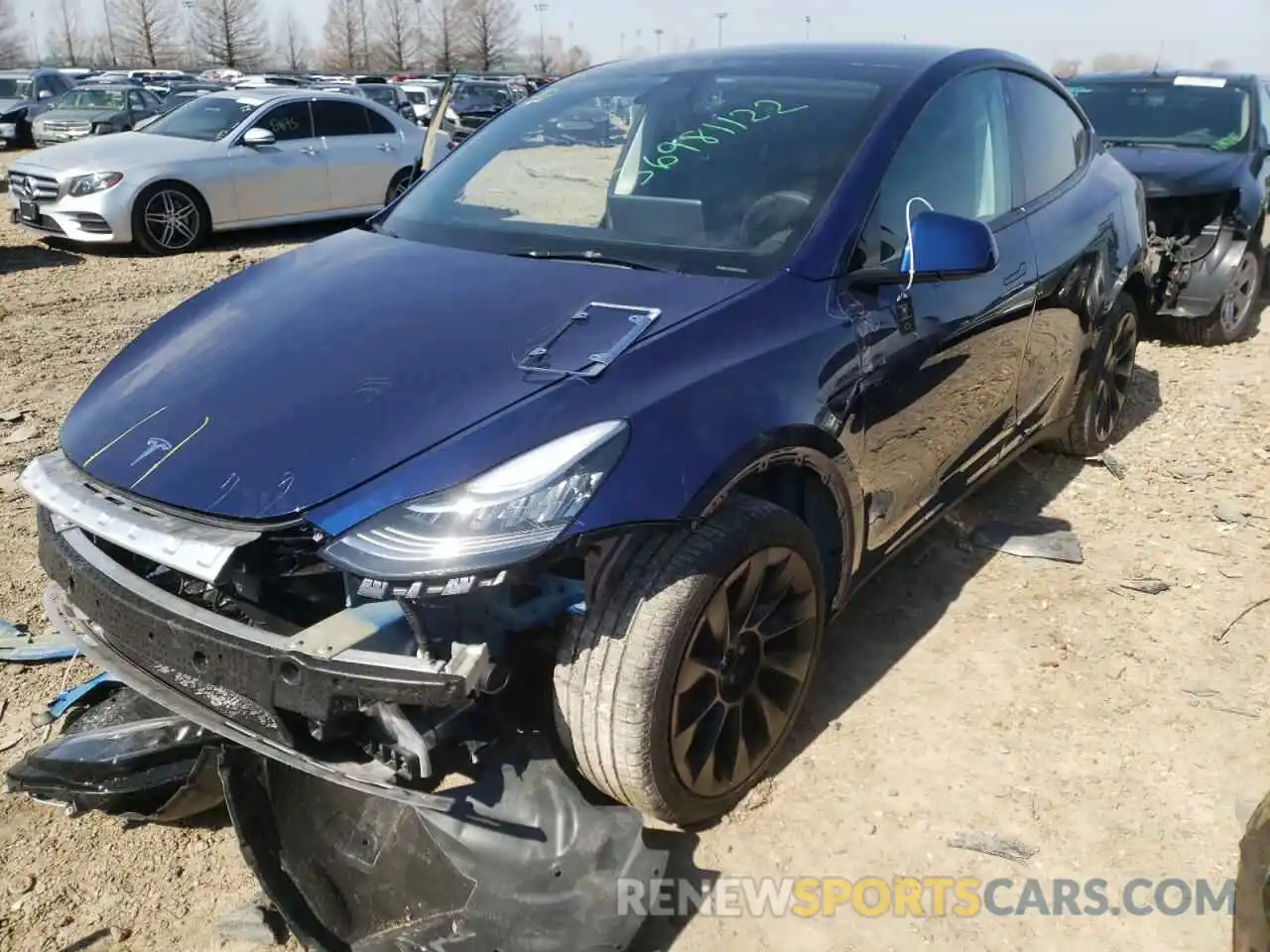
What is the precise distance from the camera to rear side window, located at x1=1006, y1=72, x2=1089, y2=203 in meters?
3.65

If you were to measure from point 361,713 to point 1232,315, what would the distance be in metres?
6.59

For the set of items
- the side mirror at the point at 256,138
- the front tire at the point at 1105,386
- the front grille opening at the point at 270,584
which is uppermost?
the side mirror at the point at 256,138

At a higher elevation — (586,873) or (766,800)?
(586,873)

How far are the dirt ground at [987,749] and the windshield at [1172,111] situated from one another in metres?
3.54

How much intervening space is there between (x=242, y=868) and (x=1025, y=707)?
2173 mm

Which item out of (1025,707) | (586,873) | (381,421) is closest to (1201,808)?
(1025,707)

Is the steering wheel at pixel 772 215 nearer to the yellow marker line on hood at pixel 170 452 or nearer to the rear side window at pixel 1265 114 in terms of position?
the yellow marker line on hood at pixel 170 452

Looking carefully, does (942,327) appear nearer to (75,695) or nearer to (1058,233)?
(1058,233)

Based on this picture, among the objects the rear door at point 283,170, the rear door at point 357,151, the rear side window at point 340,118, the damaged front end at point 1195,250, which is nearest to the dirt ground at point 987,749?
the damaged front end at point 1195,250

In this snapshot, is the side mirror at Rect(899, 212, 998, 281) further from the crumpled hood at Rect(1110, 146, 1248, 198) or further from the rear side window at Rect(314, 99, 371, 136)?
the rear side window at Rect(314, 99, 371, 136)

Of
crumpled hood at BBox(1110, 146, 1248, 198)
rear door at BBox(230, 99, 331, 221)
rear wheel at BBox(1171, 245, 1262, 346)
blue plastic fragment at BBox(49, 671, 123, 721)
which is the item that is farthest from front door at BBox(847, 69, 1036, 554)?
rear door at BBox(230, 99, 331, 221)

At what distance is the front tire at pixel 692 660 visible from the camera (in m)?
2.12

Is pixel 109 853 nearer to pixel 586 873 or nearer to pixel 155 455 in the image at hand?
pixel 155 455

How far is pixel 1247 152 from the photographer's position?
22.2 ft
